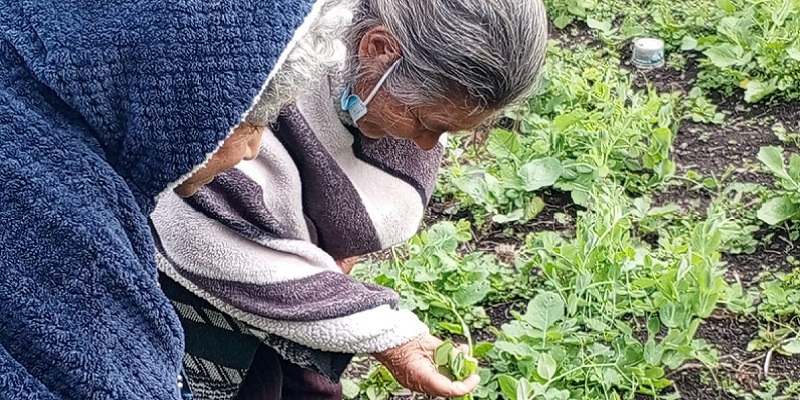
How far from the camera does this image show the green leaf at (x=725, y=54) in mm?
3258

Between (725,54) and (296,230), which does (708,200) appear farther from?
(296,230)

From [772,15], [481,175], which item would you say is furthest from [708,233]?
[772,15]

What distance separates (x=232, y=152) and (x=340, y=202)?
1.90ft

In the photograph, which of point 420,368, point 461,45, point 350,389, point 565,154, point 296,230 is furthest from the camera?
point 565,154

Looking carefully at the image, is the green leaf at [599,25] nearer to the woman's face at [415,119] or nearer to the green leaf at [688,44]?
the green leaf at [688,44]

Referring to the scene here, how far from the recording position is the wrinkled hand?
1964 mm

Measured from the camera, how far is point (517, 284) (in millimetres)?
2592

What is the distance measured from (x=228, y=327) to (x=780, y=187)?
5.06 feet

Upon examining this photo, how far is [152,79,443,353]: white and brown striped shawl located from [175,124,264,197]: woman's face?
357 mm

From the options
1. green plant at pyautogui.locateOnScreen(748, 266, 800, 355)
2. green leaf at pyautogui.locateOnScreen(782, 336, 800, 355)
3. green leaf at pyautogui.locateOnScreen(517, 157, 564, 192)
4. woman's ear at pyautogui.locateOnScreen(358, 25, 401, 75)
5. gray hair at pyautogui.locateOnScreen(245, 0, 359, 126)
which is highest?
gray hair at pyautogui.locateOnScreen(245, 0, 359, 126)

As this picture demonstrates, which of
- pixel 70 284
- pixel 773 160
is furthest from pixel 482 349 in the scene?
pixel 70 284

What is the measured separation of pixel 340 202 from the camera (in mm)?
1902

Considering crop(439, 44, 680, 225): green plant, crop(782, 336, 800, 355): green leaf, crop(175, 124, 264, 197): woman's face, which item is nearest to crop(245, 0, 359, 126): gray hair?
crop(175, 124, 264, 197): woman's face

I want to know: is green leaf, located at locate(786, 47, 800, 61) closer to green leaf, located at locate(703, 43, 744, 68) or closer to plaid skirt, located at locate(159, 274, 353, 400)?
green leaf, located at locate(703, 43, 744, 68)
